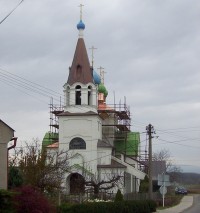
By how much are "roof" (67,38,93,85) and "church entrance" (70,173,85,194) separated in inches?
393

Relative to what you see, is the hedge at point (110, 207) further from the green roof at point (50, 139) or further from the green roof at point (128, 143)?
the green roof at point (128, 143)

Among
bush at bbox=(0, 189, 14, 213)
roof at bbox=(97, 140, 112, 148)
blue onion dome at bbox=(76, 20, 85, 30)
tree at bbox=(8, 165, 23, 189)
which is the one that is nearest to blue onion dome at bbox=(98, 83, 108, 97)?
blue onion dome at bbox=(76, 20, 85, 30)

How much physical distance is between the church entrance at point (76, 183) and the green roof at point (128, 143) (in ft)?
32.9

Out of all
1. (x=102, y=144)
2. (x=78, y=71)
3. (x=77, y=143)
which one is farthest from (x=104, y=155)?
(x=78, y=71)

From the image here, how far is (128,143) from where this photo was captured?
2808 inches

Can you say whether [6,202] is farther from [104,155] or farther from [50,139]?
[50,139]

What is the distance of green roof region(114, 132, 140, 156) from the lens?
6925cm

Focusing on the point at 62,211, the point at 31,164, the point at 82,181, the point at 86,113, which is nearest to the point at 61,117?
the point at 86,113

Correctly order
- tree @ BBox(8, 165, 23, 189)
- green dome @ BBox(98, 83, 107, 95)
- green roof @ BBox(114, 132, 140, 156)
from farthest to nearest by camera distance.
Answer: green dome @ BBox(98, 83, 107, 95) → green roof @ BBox(114, 132, 140, 156) → tree @ BBox(8, 165, 23, 189)

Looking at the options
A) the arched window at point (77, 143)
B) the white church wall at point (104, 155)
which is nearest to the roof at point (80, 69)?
the arched window at point (77, 143)

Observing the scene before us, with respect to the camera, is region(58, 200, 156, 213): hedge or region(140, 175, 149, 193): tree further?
region(140, 175, 149, 193): tree

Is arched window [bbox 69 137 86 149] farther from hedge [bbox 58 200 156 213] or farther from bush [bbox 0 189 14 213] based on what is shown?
bush [bbox 0 189 14 213]

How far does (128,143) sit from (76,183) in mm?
15211

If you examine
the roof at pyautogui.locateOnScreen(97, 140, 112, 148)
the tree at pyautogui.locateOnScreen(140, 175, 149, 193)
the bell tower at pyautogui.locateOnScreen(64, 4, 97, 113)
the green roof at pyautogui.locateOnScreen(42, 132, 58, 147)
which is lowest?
the tree at pyautogui.locateOnScreen(140, 175, 149, 193)
